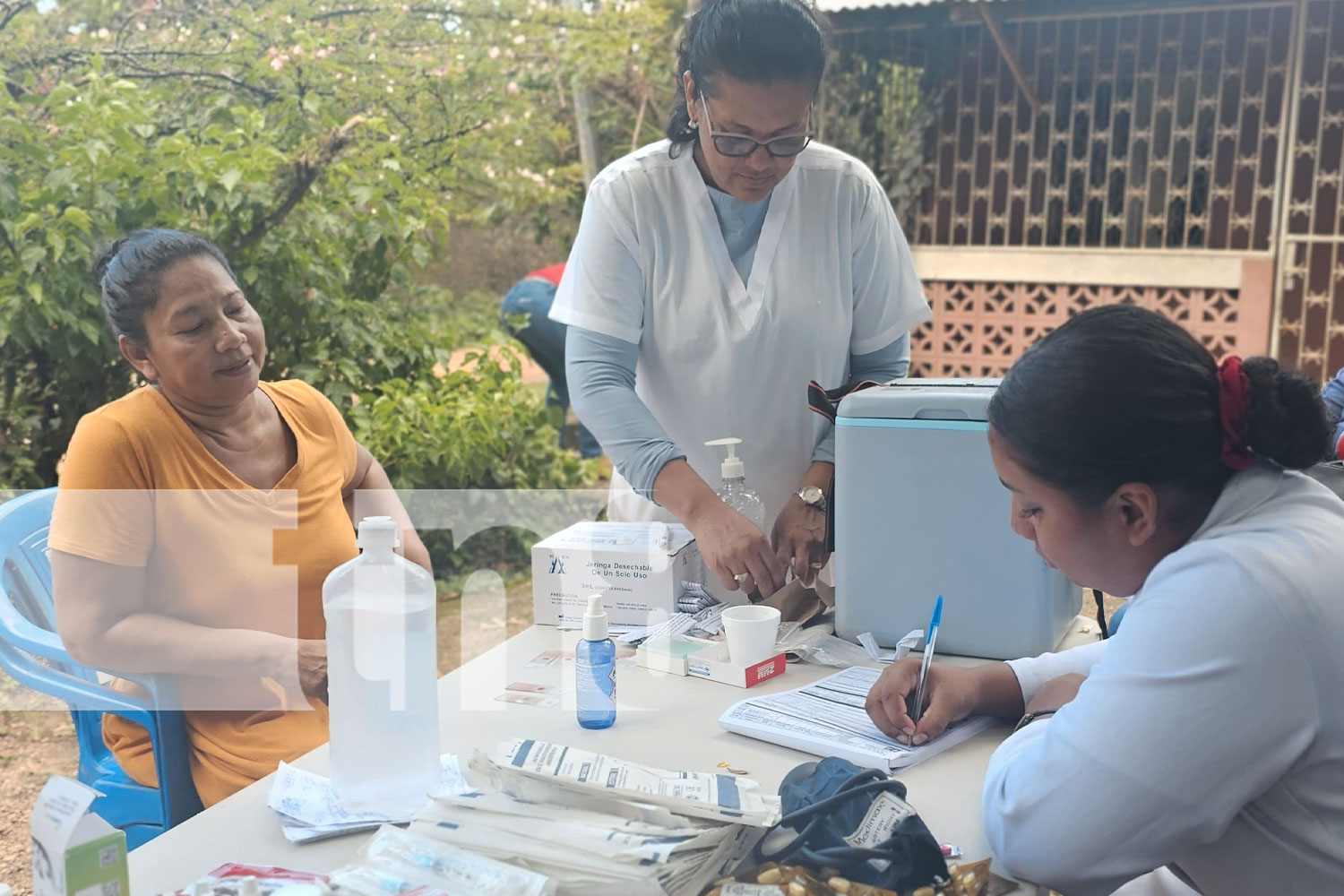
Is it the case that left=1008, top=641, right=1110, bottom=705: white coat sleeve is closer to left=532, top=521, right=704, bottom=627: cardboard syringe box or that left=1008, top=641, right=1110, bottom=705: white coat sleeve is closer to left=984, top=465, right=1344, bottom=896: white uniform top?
left=984, top=465, right=1344, bottom=896: white uniform top

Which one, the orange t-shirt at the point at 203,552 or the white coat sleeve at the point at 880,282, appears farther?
the white coat sleeve at the point at 880,282

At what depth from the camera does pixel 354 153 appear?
467 cm

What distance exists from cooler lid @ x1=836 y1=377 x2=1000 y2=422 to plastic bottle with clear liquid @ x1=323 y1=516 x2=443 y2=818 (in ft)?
2.62

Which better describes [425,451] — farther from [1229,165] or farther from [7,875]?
[1229,165]

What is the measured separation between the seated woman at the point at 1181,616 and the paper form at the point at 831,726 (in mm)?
210

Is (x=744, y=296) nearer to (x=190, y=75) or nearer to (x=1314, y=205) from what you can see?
(x=190, y=75)

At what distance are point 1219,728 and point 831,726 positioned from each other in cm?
54

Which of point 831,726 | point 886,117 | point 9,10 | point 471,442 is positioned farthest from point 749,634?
point 886,117

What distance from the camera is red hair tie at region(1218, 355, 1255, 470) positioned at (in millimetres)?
1129

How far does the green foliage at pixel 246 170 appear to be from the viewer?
143 inches

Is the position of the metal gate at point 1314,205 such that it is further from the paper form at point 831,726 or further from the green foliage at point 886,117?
the paper form at point 831,726

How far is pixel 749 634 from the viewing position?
174 centimetres

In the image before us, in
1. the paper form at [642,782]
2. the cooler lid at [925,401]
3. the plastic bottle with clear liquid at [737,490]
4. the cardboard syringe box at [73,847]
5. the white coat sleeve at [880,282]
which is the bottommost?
the paper form at [642,782]

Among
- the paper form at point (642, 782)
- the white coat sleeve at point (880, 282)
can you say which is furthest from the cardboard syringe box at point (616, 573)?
the paper form at point (642, 782)
